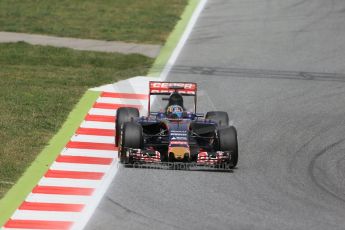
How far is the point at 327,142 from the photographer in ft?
80.7

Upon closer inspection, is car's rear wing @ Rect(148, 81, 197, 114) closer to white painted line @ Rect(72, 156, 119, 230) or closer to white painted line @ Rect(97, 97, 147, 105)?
white painted line @ Rect(72, 156, 119, 230)

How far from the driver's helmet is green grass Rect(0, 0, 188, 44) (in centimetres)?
1220

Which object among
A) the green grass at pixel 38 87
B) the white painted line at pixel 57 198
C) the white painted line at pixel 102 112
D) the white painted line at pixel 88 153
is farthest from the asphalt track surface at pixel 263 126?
the white painted line at pixel 102 112

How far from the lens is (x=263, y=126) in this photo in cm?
2572

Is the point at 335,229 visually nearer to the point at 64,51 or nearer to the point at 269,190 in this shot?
the point at 269,190

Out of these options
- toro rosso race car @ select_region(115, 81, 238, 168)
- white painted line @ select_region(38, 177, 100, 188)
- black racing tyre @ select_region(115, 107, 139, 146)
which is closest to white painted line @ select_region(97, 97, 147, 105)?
toro rosso race car @ select_region(115, 81, 238, 168)

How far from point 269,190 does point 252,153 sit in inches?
103

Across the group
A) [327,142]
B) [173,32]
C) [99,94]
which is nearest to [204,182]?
[327,142]

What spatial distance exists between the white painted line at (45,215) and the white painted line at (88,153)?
4.11 meters

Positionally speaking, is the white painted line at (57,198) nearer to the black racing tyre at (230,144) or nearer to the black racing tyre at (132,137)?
the black racing tyre at (132,137)

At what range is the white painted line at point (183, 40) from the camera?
3137 centimetres

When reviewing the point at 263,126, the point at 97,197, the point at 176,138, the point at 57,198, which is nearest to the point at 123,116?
the point at 176,138

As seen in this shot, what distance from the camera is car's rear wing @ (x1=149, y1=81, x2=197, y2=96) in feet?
78.9

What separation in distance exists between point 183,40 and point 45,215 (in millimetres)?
17164
